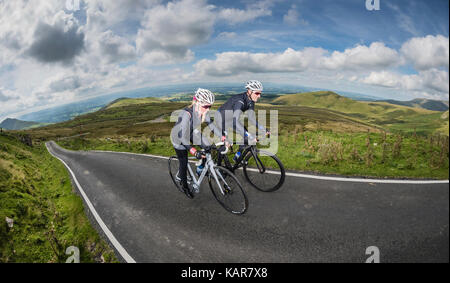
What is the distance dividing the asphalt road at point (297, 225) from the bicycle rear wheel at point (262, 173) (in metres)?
0.26

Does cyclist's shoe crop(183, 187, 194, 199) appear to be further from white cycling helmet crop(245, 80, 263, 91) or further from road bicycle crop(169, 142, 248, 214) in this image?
white cycling helmet crop(245, 80, 263, 91)

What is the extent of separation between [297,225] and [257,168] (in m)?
2.53

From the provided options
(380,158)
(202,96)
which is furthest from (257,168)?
(380,158)

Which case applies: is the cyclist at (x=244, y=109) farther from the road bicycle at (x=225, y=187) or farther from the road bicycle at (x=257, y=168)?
the road bicycle at (x=225, y=187)

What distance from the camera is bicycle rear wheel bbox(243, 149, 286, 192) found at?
559 centimetres

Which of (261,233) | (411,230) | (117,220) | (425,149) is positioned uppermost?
(425,149)

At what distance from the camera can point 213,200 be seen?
559 centimetres

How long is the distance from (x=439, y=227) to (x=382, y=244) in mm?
1127

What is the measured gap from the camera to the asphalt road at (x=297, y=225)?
11.0ft

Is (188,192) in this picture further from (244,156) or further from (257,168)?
(257,168)

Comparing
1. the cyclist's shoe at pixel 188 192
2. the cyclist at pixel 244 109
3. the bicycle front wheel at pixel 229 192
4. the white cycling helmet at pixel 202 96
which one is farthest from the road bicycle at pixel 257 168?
the white cycling helmet at pixel 202 96

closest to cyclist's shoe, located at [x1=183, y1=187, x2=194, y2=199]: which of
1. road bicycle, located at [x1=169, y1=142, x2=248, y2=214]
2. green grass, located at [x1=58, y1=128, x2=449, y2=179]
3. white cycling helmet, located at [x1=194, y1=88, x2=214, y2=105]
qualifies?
road bicycle, located at [x1=169, y1=142, x2=248, y2=214]
